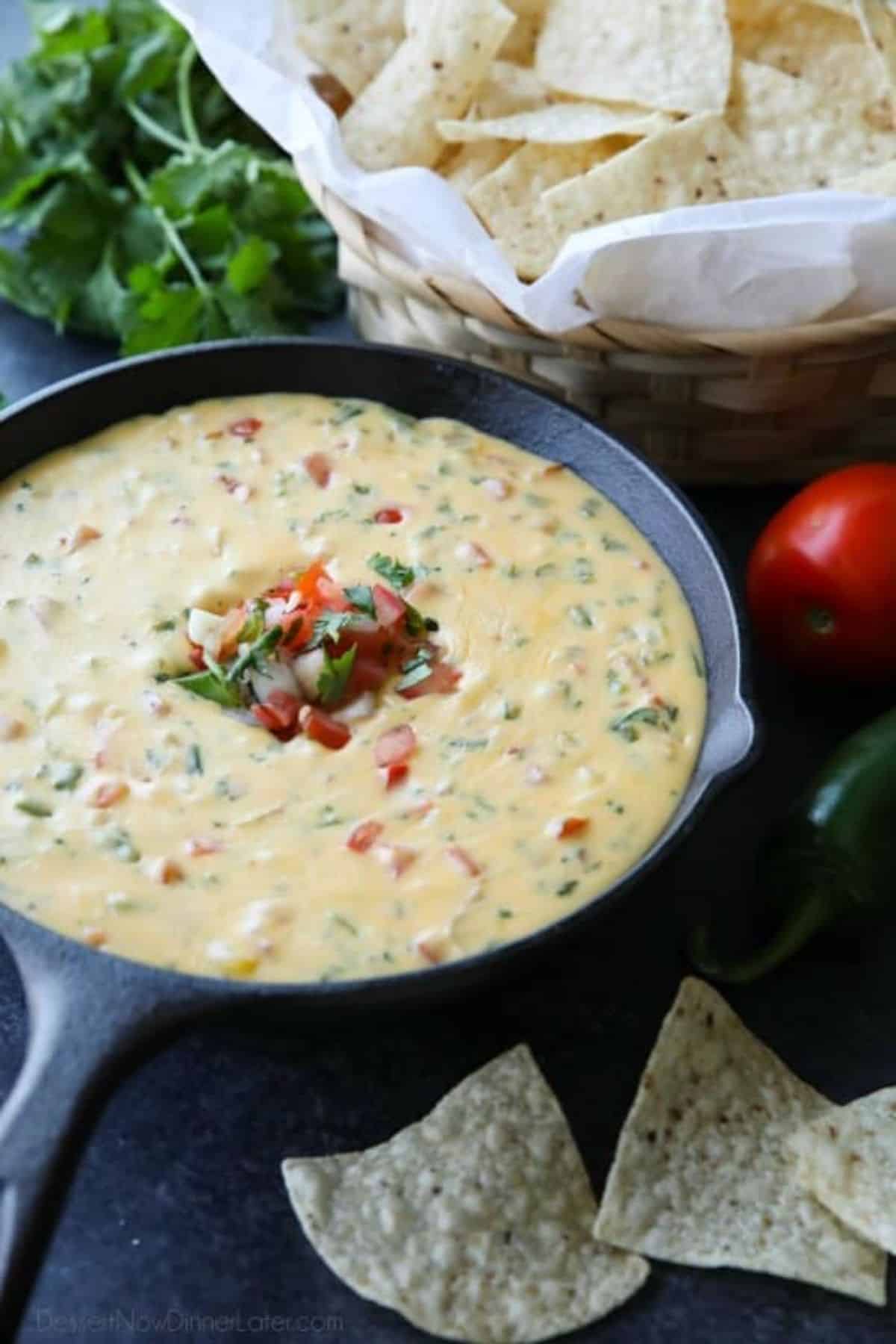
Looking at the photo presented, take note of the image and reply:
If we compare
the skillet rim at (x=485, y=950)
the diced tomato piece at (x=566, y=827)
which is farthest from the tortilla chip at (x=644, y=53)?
the diced tomato piece at (x=566, y=827)

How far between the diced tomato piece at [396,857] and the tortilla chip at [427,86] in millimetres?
1554

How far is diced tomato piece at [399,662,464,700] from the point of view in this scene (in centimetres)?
279

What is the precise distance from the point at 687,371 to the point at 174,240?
4.25 ft

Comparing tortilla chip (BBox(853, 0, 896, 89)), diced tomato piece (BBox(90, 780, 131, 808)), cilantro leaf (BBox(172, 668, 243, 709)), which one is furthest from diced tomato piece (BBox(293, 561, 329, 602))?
tortilla chip (BBox(853, 0, 896, 89))

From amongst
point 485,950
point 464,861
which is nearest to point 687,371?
point 464,861

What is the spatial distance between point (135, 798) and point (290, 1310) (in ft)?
2.42

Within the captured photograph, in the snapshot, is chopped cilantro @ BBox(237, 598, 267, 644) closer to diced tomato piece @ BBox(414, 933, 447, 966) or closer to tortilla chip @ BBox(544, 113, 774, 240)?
diced tomato piece @ BBox(414, 933, 447, 966)

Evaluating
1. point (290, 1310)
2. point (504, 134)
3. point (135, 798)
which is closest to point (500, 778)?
point (135, 798)

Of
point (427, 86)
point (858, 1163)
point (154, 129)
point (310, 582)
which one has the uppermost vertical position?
point (427, 86)

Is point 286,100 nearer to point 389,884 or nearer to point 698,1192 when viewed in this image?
point 389,884

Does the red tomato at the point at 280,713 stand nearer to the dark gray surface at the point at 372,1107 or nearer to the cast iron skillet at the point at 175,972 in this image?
the dark gray surface at the point at 372,1107

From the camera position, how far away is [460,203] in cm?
318

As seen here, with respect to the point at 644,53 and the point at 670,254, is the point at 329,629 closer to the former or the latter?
the point at 670,254

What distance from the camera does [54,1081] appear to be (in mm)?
2125
